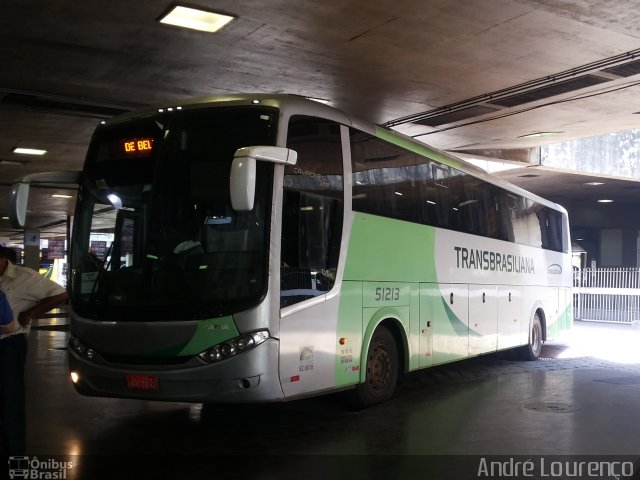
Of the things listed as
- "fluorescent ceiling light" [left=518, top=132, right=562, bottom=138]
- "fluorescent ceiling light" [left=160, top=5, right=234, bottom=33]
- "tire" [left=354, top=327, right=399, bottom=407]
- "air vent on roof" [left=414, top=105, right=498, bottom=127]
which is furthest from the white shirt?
"fluorescent ceiling light" [left=518, top=132, right=562, bottom=138]

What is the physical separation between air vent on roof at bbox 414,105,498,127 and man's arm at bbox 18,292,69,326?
1051 cm

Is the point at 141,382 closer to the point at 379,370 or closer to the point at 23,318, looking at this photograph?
the point at 23,318

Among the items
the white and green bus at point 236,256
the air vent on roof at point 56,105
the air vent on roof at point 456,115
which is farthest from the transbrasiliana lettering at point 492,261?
the air vent on roof at point 56,105

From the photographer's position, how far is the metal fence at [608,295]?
2681 centimetres

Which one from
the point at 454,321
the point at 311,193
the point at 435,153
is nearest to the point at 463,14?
the point at 435,153

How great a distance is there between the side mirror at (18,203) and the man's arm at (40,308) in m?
1.64

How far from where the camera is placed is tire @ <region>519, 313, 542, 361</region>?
15.1m

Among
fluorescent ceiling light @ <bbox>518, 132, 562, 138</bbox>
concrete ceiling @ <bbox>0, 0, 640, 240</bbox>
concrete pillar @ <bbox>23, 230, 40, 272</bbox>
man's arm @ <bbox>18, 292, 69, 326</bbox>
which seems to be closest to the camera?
man's arm @ <bbox>18, 292, 69, 326</bbox>

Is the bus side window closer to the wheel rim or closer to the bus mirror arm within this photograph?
the bus mirror arm

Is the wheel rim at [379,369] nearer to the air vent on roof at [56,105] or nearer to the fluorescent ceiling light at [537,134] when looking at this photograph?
the air vent on roof at [56,105]

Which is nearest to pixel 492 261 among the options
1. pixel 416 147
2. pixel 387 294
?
pixel 416 147

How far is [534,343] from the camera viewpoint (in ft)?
50.3

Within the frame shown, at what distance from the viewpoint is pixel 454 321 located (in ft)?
37.1

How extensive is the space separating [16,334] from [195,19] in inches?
212
